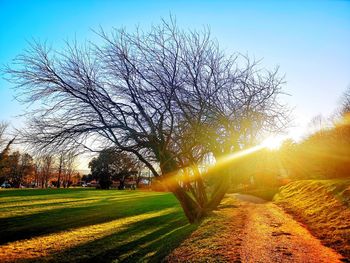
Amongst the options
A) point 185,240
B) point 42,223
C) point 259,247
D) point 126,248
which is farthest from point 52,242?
point 259,247

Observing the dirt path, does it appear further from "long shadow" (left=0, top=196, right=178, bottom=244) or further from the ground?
"long shadow" (left=0, top=196, right=178, bottom=244)

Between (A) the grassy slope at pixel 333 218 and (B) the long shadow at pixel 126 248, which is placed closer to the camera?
(A) the grassy slope at pixel 333 218

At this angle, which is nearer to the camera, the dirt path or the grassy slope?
the dirt path

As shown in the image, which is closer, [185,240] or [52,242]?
[185,240]

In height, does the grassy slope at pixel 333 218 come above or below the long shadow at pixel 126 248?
above

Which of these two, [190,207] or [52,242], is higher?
[190,207]

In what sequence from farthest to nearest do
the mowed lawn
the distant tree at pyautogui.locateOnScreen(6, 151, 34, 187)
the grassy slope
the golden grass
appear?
the distant tree at pyautogui.locateOnScreen(6, 151, 34, 187) → the golden grass → the mowed lawn → the grassy slope

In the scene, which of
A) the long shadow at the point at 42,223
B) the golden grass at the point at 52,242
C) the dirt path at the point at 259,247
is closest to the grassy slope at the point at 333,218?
the dirt path at the point at 259,247

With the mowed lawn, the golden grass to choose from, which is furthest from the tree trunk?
the golden grass

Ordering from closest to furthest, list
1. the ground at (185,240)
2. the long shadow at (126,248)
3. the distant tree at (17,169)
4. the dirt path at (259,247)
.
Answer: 1. the dirt path at (259,247)
2. the ground at (185,240)
3. the long shadow at (126,248)
4. the distant tree at (17,169)

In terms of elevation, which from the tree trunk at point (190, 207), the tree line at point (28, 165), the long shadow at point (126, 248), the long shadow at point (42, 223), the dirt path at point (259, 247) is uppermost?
the tree line at point (28, 165)

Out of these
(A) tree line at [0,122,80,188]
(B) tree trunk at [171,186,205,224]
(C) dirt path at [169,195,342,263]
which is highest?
(A) tree line at [0,122,80,188]

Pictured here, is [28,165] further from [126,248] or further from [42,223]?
[126,248]

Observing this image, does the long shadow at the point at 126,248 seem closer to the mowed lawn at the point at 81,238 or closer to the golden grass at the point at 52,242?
the mowed lawn at the point at 81,238
